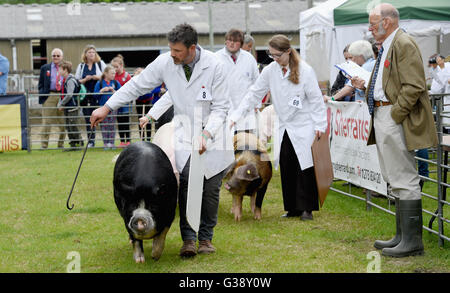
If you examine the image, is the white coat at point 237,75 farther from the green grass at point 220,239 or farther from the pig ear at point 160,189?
the pig ear at point 160,189

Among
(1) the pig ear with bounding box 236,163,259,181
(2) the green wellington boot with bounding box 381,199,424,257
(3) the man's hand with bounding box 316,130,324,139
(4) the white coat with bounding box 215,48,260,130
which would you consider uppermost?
(4) the white coat with bounding box 215,48,260,130

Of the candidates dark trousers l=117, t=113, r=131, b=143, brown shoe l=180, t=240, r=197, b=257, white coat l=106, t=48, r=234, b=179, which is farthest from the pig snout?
dark trousers l=117, t=113, r=131, b=143

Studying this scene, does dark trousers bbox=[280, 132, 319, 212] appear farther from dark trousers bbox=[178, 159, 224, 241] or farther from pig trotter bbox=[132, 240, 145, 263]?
pig trotter bbox=[132, 240, 145, 263]

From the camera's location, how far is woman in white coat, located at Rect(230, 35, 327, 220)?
23.4 feet

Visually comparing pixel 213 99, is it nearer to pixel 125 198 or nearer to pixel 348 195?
pixel 125 198

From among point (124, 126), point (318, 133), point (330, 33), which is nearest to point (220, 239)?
point (318, 133)

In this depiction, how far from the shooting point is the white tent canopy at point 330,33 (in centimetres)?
1148

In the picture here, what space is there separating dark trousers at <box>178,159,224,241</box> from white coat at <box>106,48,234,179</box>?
0.09 meters

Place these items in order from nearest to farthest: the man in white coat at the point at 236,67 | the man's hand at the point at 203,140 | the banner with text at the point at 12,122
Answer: the man's hand at the point at 203,140, the man in white coat at the point at 236,67, the banner with text at the point at 12,122

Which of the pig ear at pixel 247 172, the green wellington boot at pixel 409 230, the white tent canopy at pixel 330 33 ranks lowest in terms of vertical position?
the green wellington boot at pixel 409 230

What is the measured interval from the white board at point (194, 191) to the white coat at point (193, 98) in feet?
0.55

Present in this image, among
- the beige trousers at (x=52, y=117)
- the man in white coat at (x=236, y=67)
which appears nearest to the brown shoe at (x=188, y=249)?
the man in white coat at (x=236, y=67)

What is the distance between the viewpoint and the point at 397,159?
5301mm

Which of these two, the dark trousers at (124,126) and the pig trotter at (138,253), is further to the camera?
the dark trousers at (124,126)
